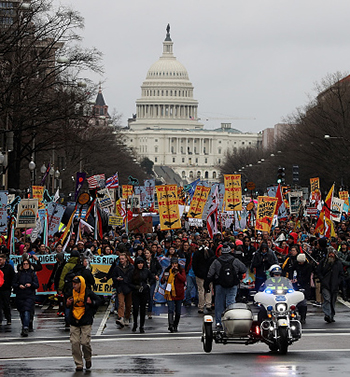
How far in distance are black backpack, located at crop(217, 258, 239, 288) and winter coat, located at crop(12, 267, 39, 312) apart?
306cm

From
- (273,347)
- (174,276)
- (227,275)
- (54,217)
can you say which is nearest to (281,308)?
(273,347)

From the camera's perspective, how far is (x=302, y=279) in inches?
891

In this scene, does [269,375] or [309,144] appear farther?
[309,144]

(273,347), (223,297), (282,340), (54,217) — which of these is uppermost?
(54,217)

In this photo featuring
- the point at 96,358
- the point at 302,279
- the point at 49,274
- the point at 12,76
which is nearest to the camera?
the point at 96,358

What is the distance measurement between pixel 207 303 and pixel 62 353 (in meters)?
6.02

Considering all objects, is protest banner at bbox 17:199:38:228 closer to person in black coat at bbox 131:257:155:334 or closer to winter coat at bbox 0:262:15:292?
winter coat at bbox 0:262:15:292

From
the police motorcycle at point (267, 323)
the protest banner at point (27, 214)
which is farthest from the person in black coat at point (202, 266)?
the police motorcycle at point (267, 323)

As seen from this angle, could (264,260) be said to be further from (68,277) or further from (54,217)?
(54,217)

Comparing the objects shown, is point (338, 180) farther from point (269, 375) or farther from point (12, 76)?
point (269, 375)

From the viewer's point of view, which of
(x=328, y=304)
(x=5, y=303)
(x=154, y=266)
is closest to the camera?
(x=328, y=304)

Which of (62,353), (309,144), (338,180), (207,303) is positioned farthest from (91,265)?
(309,144)

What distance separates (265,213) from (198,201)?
2.31 m

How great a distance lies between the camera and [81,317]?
632 inches
